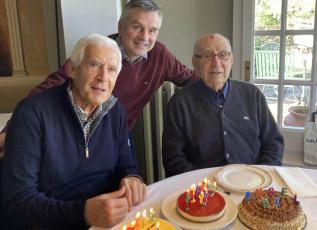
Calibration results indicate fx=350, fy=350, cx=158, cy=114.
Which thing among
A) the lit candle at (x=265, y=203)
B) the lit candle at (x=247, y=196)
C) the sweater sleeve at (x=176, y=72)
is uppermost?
the sweater sleeve at (x=176, y=72)

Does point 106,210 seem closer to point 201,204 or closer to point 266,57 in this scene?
point 201,204

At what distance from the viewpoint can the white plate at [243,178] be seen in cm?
122

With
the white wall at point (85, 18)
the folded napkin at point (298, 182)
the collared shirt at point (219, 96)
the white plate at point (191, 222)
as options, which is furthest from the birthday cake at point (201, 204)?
the white wall at point (85, 18)

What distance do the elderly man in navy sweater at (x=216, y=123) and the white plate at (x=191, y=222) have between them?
1.85ft

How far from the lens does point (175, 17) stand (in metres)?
2.76

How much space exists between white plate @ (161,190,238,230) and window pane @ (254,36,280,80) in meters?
1.76

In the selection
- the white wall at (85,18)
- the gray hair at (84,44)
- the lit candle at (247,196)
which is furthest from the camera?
the white wall at (85,18)

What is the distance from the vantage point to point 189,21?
2740mm

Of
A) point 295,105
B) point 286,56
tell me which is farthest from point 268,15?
point 295,105

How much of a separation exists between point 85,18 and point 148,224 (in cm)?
173

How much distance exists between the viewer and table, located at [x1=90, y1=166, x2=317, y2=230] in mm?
1038

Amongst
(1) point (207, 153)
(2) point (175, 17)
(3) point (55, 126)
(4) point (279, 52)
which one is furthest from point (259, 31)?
(3) point (55, 126)

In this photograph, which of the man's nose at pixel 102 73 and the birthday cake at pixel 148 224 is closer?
the birthday cake at pixel 148 224

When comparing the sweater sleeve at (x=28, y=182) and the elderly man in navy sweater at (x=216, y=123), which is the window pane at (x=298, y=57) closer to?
the elderly man in navy sweater at (x=216, y=123)
